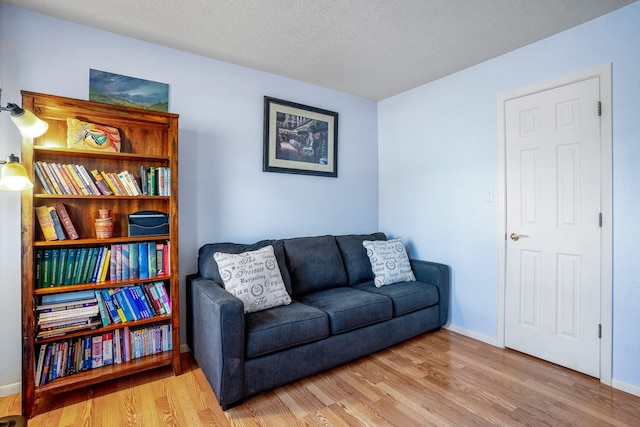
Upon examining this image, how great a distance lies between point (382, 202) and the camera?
3680mm

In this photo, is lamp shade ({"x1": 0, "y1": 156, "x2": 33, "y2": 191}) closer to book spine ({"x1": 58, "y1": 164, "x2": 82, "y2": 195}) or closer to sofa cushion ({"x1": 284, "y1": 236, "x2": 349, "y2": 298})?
book spine ({"x1": 58, "y1": 164, "x2": 82, "y2": 195})

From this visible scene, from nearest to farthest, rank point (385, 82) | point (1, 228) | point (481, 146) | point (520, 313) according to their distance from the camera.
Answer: point (1, 228), point (520, 313), point (481, 146), point (385, 82)

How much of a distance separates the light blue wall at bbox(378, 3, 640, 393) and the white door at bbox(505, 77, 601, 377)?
0.37 feet

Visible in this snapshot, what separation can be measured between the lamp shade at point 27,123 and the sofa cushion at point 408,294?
2424mm

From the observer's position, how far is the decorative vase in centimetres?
198

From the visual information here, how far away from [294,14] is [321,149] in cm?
139

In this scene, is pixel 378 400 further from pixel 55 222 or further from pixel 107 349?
pixel 55 222

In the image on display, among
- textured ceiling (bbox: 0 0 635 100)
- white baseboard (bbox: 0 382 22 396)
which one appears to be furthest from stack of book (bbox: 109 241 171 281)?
textured ceiling (bbox: 0 0 635 100)

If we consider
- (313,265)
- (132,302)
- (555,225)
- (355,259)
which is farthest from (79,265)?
(555,225)

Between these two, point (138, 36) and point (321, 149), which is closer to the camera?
point (138, 36)

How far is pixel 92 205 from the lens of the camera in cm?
210

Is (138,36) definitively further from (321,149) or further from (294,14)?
(321,149)

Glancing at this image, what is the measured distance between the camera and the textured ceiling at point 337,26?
191 cm

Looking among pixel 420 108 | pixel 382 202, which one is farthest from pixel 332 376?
pixel 420 108
